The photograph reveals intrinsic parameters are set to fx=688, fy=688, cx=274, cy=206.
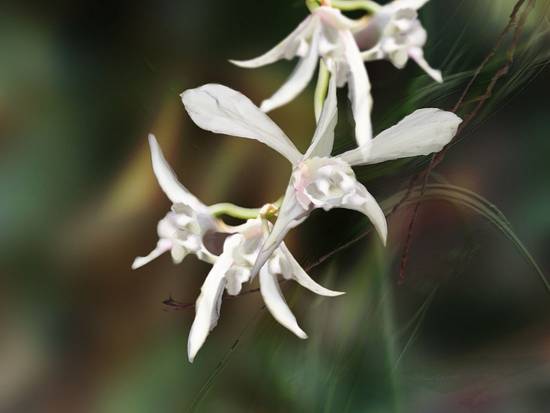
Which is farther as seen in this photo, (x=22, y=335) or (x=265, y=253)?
(x=22, y=335)

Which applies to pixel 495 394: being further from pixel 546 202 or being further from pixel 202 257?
pixel 202 257

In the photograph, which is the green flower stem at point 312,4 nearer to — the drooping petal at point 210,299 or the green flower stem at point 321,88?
the green flower stem at point 321,88

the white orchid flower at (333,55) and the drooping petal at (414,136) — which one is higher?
the white orchid flower at (333,55)

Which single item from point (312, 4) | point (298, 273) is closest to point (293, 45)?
point (312, 4)

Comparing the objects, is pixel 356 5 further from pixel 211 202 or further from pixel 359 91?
pixel 211 202

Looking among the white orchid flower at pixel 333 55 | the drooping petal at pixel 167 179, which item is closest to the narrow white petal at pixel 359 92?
the white orchid flower at pixel 333 55

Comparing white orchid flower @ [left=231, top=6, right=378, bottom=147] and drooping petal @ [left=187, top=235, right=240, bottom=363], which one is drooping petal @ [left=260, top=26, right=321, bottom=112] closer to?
white orchid flower @ [left=231, top=6, right=378, bottom=147]

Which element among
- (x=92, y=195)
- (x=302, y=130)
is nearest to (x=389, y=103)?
(x=302, y=130)
